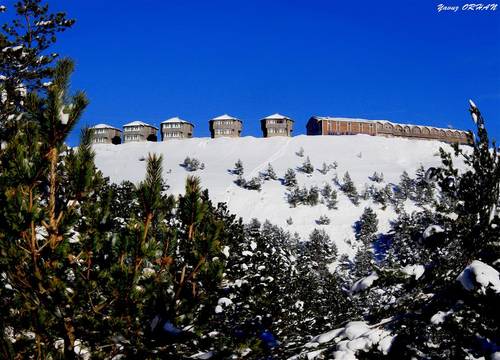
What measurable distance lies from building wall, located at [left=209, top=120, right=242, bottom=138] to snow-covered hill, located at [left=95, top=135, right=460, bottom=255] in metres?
4.36

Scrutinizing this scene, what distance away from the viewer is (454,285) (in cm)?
302

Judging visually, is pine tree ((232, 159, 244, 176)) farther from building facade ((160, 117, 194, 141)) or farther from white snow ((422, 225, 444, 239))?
white snow ((422, 225, 444, 239))

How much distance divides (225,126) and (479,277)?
5051 inches

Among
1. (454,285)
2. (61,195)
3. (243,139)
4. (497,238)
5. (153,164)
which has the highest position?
(243,139)

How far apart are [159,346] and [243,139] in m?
120

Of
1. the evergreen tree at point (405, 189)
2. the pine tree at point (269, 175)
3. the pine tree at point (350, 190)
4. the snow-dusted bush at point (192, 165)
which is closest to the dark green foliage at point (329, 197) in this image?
the pine tree at point (350, 190)

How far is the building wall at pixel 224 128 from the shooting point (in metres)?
129

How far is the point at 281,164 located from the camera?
103438 millimetres

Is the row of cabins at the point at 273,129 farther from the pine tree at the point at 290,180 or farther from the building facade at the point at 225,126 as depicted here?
the pine tree at the point at 290,180

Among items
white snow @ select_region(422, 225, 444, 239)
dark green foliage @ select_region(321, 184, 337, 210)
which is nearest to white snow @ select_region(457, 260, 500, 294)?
white snow @ select_region(422, 225, 444, 239)

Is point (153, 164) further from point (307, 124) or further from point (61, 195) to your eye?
point (307, 124)

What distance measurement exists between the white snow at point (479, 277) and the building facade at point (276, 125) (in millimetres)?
127826

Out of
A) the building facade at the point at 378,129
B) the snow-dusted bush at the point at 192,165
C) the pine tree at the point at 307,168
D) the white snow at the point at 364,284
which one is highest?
the building facade at the point at 378,129

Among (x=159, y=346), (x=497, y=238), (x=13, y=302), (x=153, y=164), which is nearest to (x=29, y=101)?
(x=153, y=164)
